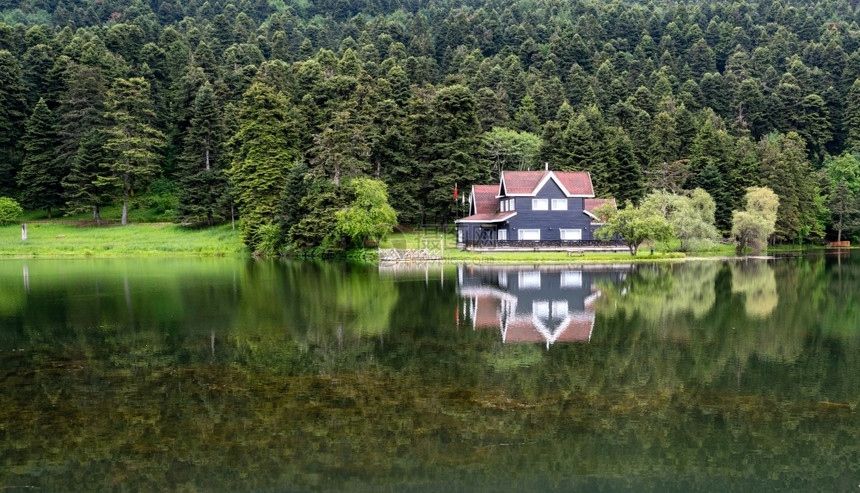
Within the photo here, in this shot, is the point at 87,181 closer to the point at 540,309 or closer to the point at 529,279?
the point at 529,279

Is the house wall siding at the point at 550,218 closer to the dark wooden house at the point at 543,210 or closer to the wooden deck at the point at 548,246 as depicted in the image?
the dark wooden house at the point at 543,210

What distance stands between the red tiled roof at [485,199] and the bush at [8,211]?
44453 mm

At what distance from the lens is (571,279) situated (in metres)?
36.2

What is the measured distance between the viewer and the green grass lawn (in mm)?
57688

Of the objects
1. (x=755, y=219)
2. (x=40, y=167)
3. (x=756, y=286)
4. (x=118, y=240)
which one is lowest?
(x=756, y=286)

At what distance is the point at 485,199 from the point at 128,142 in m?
37.4

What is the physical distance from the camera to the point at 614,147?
227 ft

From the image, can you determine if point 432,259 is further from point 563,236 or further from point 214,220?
point 214,220

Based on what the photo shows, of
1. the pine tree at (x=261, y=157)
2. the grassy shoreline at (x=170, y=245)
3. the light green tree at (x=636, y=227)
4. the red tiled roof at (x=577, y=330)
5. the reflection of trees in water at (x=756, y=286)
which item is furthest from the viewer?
the pine tree at (x=261, y=157)

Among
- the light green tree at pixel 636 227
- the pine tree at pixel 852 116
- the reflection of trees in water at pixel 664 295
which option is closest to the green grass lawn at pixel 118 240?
the light green tree at pixel 636 227

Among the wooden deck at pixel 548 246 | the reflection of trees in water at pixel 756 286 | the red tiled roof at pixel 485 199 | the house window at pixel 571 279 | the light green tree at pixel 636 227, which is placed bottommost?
the reflection of trees in water at pixel 756 286

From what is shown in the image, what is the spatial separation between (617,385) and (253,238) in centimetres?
5011

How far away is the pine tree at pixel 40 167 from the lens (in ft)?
225

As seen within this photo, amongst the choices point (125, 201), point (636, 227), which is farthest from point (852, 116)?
point (125, 201)
